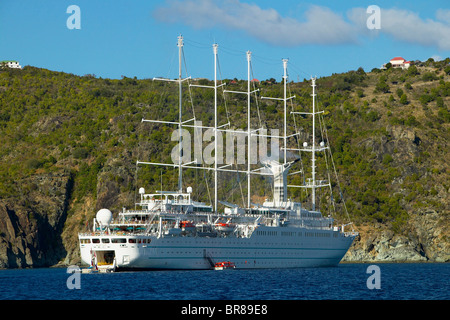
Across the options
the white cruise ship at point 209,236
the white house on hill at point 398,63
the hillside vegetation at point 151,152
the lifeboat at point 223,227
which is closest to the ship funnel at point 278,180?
the white cruise ship at point 209,236

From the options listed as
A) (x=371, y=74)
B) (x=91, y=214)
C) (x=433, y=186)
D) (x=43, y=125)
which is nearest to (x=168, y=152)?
(x=91, y=214)

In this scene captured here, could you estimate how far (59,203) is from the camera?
369ft

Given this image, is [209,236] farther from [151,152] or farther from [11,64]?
[11,64]

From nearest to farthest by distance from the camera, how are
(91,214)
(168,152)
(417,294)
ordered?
(417,294) → (91,214) → (168,152)

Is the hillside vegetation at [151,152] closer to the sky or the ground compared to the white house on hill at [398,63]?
closer to the ground

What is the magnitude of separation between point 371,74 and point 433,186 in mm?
64464

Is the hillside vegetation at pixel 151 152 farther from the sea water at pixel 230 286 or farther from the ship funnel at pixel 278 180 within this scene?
the sea water at pixel 230 286

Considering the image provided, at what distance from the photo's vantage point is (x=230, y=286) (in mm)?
54844

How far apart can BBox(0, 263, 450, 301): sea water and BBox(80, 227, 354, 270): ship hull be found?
6.41ft

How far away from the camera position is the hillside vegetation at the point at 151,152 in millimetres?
107375

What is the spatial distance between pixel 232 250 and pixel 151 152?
48116 millimetres

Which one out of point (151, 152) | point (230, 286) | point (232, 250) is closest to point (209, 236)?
point (232, 250)

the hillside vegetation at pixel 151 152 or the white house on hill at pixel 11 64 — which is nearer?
the hillside vegetation at pixel 151 152
